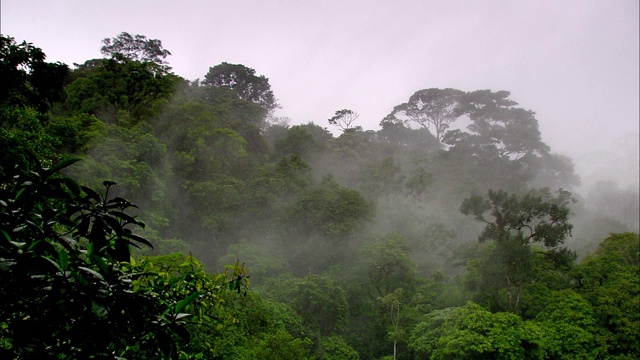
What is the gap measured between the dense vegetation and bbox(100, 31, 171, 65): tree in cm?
12

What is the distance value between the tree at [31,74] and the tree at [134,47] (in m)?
22.0

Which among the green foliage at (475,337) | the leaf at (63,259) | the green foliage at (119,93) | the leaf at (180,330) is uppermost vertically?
the green foliage at (119,93)

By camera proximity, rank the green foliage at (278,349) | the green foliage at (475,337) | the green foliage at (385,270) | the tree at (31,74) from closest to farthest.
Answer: the tree at (31,74) < the green foliage at (278,349) < the green foliage at (475,337) < the green foliage at (385,270)

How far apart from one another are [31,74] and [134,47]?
77.3 feet

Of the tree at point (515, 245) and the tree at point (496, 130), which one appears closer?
the tree at point (515, 245)

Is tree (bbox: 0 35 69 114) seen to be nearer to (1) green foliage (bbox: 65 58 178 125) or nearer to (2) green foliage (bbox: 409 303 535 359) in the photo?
(2) green foliage (bbox: 409 303 535 359)

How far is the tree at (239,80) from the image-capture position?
3077 cm

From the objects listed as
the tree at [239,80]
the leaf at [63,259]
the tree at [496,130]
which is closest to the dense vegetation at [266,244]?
the leaf at [63,259]

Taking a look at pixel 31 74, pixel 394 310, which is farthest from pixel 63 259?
pixel 394 310

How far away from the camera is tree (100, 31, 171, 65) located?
2569 cm

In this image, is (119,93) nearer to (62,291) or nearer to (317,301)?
(317,301)

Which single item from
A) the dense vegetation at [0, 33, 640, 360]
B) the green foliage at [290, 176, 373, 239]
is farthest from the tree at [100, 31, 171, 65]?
the green foliage at [290, 176, 373, 239]

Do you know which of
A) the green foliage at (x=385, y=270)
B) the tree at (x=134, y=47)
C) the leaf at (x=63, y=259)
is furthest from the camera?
the tree at (x=134, y=47)

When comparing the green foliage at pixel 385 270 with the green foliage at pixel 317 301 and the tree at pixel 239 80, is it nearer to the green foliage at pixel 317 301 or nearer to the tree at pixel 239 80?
the green foliage at pixel 317 301
